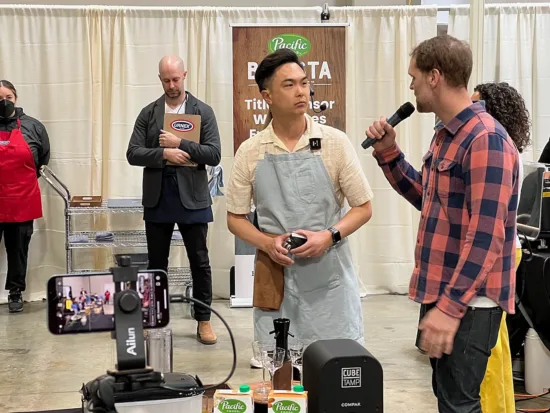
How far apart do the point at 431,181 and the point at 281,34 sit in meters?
3.20

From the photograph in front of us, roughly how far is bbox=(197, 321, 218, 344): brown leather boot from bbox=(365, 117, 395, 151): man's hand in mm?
2503

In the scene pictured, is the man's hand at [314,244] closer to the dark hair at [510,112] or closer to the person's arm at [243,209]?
the person's arm at [243,209]

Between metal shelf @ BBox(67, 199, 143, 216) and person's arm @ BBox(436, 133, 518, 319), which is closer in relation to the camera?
person's arm @ BBox(436, 133, 518, 319)

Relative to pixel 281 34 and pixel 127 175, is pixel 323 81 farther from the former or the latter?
pixel 127 175

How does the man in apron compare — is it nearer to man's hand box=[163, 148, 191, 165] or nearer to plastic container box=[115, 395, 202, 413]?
plastic container box=[115, 395, 202, 413]

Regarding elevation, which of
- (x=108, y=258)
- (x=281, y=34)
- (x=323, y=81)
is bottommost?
(x=108, y=258)

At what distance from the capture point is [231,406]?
1.73m

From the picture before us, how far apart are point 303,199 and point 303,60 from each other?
2.73 m

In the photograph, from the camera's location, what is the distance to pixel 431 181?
2.00 m

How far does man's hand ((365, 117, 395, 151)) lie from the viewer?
2186 millimetres

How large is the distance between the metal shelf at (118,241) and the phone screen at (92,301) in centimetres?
361

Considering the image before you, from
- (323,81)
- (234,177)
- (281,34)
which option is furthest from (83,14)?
(234,177)

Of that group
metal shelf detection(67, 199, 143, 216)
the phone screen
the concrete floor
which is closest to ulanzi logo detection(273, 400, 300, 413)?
the phone screen

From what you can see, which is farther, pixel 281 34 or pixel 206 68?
pixel 206 68
